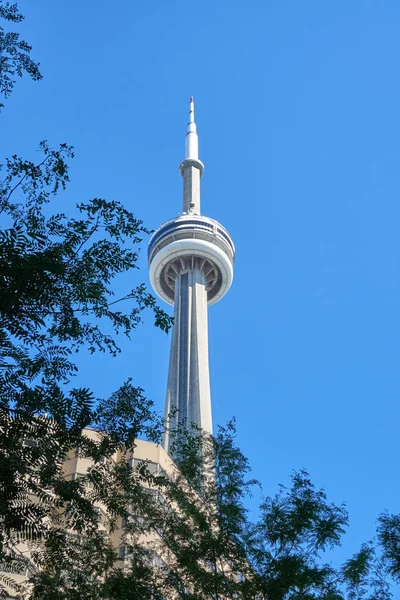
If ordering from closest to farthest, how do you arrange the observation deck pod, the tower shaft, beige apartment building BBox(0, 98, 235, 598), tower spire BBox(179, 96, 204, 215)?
the tower shaft, beige apartment building BBox(0, 98, 235, 598), the observation deck pod, tower spire BBox(179, 96, 204, 215)

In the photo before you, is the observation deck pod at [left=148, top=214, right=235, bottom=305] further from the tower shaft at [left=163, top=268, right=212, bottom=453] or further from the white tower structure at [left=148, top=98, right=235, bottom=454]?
the tower shaft at [left=163, top=268, right=212, bottom=453]

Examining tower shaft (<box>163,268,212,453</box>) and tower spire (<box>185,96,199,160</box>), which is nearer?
tower shaft (<box>163,268,212,453</box>)

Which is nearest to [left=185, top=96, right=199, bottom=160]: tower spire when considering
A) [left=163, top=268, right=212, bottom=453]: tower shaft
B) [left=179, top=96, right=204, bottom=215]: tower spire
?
[left=179, top=96, right=204, bottom=215]: tower spire

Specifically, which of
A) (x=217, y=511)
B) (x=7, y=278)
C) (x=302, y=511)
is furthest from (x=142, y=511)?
(x=7, y=278)

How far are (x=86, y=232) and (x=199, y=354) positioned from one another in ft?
209

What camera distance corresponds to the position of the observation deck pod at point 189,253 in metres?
79.8

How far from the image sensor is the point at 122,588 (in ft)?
43.0

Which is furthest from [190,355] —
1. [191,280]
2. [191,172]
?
[191,172]

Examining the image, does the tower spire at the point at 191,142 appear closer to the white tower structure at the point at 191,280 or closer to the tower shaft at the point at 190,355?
the white tower structure at the point at 191,280

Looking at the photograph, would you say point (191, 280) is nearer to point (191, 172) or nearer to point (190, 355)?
point (190, 355)

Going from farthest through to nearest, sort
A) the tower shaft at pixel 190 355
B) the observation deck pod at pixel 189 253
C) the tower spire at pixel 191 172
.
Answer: the tower spire at pixel 191 172 < the observation deck pod at pixel 189 253 < the tower shaft at pixel 190 355

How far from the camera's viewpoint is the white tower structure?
71938 mm

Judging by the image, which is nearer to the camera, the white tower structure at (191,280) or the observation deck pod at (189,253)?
the white tower structure at (191,280)

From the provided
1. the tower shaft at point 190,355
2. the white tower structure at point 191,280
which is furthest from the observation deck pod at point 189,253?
the tower shaft at point 190,355
